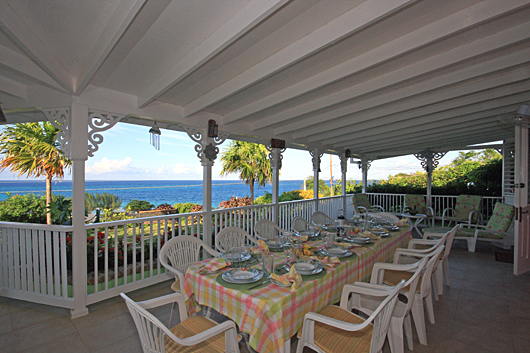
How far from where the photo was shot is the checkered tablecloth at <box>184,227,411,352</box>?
1562 mm

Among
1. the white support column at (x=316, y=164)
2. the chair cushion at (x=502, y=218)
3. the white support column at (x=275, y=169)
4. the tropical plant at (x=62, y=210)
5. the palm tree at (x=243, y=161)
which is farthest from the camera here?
the palm tree at (x=243, y=161)

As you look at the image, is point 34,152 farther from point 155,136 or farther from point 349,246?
point 349,246

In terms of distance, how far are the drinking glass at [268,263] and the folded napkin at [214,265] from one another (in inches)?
14.3

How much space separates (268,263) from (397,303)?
48.2 inches

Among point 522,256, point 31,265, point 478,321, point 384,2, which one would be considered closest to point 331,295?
point 478,321

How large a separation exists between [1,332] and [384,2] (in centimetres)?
433

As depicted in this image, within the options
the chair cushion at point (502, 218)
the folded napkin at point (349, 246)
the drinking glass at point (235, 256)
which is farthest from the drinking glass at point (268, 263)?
the chair cushion at point (502, 218)

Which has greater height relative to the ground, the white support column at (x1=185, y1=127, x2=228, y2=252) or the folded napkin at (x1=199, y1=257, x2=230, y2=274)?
the white support column at (x1=185, y1=127, x2=228, y2=252)

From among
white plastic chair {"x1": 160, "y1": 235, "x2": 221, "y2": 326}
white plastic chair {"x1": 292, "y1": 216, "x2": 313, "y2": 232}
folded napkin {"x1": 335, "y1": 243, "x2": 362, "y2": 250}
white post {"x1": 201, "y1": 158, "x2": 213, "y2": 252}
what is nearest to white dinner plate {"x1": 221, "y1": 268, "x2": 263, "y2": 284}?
white plastic chair {"x1": 160, "y1": 235, "x2": 221, "y2": 326}

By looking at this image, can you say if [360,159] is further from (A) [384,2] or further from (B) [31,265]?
(B) [31,265]

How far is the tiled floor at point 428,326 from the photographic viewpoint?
235 cm

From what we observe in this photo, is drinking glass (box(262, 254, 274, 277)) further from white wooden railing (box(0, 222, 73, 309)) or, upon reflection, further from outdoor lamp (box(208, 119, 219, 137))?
outdoor lamp (box(208, 119, 219, 137))

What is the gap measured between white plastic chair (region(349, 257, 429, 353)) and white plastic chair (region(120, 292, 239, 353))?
3.40ft

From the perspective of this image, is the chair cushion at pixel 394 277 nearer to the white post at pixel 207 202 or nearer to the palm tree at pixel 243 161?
the white post at pixel 207 202
